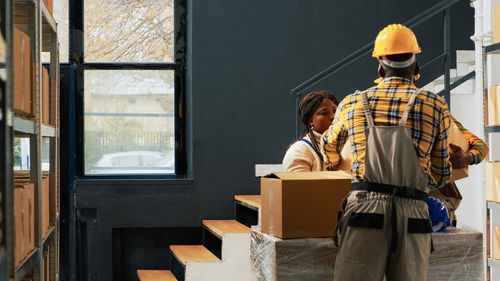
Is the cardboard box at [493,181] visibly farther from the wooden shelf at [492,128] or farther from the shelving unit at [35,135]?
the shelving unit at [35,135]

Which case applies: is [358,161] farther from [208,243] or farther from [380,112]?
[208,243]

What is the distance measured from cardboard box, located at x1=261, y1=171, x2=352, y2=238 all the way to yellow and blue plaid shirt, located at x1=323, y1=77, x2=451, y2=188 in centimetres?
14

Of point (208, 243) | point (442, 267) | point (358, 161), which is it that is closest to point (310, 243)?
point (358, 161)

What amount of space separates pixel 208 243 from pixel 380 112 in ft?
9.71

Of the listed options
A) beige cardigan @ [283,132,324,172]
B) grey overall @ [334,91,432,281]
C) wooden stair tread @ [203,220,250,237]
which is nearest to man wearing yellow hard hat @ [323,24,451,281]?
grey overall @ [334,91,432,281]

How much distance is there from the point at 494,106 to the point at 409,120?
128 centimetres

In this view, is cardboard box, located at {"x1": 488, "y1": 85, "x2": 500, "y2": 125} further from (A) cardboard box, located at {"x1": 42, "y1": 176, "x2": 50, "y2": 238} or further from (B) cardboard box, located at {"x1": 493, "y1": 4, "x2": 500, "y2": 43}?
(A) cardboard box, located at {"x1": 42, "y1": 176, "x2": 50, "y2": 238}

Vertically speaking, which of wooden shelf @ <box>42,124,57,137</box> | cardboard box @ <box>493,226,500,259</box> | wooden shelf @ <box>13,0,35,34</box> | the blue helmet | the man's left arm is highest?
wooden shelf @ <box>13,0,35,34</box>

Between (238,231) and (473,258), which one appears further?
(238,231)

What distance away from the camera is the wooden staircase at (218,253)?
4227 millimetres

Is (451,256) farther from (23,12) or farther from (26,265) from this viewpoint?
(23,12)

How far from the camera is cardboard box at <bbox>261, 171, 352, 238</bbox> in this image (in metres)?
2.38

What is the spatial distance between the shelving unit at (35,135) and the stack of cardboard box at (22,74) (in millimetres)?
17

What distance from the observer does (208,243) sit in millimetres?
4941
